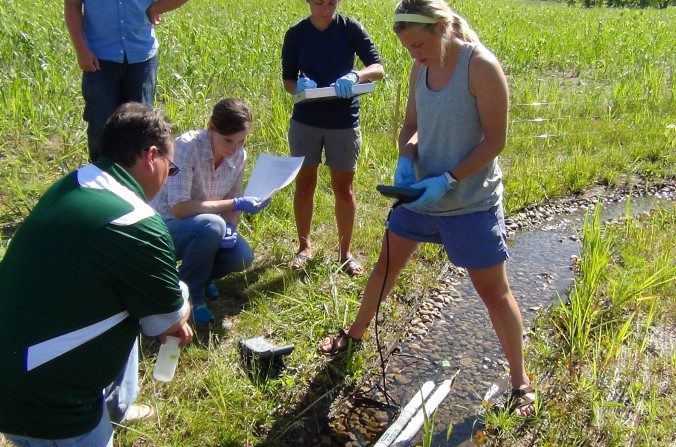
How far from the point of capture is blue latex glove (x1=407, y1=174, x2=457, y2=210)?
96.7 inches

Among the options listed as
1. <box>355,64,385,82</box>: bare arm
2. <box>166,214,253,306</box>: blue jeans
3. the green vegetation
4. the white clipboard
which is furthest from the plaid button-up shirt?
the green vegetation

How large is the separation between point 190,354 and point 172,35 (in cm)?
551

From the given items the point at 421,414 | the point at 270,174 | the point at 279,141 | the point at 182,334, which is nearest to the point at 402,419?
the point at 421,414

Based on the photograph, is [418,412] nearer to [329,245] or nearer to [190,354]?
[190,354]

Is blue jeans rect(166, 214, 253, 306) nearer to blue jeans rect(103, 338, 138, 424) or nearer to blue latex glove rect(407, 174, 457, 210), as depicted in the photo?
blue jeans rect(103, 338, 138, 424)

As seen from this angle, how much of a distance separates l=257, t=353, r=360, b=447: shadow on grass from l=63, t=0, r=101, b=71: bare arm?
2.00 m

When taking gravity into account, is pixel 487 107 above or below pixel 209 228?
above

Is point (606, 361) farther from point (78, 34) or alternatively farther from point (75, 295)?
point (78, 34)

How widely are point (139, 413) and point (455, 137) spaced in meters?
1.55

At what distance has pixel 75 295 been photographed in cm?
170

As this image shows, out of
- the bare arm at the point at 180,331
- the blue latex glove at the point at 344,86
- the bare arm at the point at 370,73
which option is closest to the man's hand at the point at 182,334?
the bare arm at the point at 180,331

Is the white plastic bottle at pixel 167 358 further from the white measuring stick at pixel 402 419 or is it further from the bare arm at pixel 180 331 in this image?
the white measuring stick at pixel 402 419

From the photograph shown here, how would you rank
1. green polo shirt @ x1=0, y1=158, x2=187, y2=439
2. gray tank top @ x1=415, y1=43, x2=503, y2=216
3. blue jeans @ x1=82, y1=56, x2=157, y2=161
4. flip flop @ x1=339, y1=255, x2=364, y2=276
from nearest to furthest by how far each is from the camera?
green polo shirt @ x1=0, y1=158, x2=187, y2=439, gray tank top @ x1=415, y1=43, x2=503, y2=216, blue jeans @ x1=82, y1=56, x2=157, y2=161, flip flop @ x1=339, y1=255, x2=364, y2=276

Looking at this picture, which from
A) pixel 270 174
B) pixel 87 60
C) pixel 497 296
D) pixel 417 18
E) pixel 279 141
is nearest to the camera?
pixel 417 18
